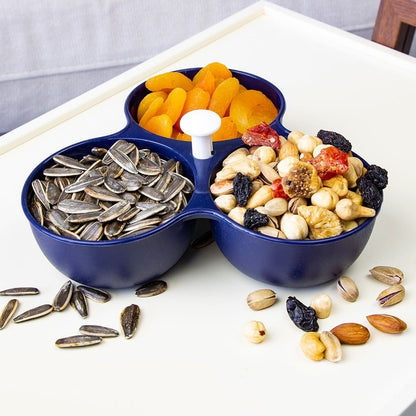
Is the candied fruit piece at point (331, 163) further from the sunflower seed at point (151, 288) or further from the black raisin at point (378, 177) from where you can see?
the sunflower seed at point (151, 288)

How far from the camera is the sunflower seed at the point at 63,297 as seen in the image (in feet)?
2.46

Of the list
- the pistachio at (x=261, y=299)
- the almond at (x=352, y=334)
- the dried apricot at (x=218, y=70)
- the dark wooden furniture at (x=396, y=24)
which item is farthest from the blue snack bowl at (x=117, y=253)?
the dark wooden furniture at (x=396, y=24)

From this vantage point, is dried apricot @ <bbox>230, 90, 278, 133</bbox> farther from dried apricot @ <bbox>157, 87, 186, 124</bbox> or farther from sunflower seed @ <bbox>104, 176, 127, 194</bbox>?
sunflower seed @ <bbox>104, 176, 127, 194</bbox>

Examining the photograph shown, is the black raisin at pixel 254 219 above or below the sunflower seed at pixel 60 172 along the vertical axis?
above

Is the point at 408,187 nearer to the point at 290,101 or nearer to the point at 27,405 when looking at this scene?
the point at 290,101

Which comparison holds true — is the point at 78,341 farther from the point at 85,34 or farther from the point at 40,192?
the point at 85,34

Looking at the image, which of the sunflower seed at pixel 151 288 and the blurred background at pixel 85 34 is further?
the blurred background at pixel 85 34

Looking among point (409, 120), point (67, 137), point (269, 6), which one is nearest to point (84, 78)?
point (269, 6)

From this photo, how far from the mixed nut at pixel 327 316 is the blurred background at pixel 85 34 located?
3.94 feet

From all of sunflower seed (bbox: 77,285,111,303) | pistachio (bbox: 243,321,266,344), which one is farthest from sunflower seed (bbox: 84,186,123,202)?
pistachio (bbox: 243,321,266,344)

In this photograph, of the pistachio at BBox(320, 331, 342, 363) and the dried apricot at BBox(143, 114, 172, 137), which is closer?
the pistachio at BBox(320, 331, 342, 363)

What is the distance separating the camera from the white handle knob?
77 centimetres

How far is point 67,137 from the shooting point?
40.4 inches

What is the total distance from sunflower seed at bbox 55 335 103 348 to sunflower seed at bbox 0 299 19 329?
7cm
